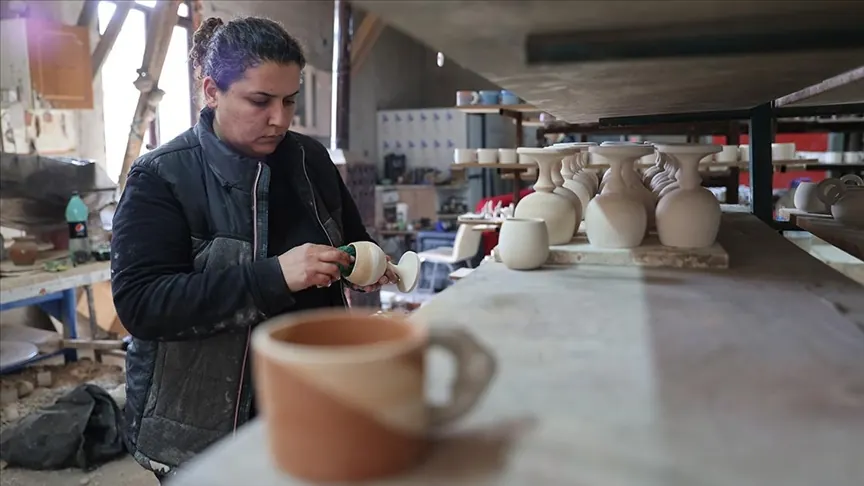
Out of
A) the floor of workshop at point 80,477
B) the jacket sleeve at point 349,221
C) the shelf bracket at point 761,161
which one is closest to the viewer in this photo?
the jacket sleeve at point 349,221

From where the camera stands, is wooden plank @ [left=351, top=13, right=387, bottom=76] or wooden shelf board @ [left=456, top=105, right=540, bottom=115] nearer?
wooden shelf board @ [left=456, top=105, right=540, bottom=115]

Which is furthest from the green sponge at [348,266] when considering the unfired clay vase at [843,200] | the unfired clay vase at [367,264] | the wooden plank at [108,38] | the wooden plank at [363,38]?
the wooden plank at [363,38]

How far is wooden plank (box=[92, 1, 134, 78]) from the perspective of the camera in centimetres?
455

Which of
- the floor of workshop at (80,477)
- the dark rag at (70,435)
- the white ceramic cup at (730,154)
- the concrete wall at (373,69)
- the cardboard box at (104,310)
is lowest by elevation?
the floor of workshop at (80,477)

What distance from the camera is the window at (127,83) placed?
495 cm

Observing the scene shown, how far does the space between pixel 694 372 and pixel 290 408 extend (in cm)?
43

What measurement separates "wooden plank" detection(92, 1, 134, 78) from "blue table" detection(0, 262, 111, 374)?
1.74 metres

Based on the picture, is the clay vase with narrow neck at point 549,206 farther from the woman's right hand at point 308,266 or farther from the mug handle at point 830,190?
the mug handle at point 830,190

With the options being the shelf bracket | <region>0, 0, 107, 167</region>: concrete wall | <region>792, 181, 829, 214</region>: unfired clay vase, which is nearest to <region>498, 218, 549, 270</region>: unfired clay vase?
the shelf bracket

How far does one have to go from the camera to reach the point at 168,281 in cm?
125

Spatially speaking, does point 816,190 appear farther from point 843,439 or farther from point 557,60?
point 843,439

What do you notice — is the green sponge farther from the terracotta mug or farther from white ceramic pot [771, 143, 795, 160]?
white ceramic pot [771, 143, 795, 160]

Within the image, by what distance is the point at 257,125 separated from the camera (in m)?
1.37

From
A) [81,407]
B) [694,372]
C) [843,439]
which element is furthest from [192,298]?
[81,407]
